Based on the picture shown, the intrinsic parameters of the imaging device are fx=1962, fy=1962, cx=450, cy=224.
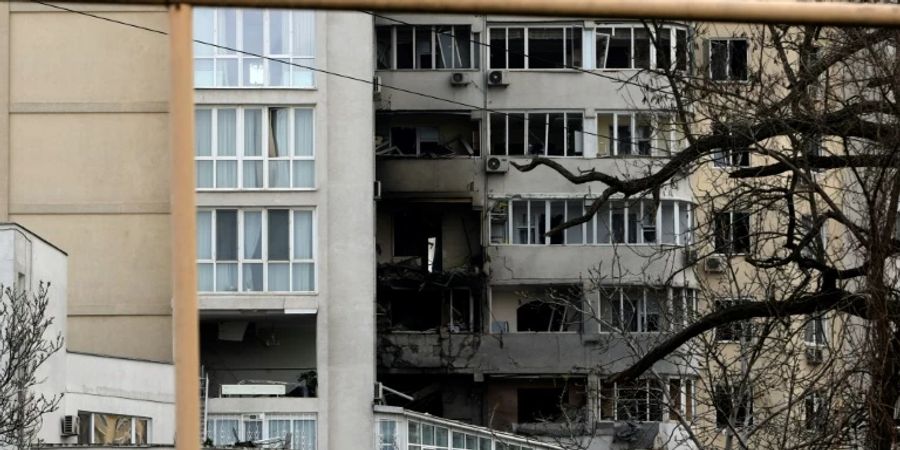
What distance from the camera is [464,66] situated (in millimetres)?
48656

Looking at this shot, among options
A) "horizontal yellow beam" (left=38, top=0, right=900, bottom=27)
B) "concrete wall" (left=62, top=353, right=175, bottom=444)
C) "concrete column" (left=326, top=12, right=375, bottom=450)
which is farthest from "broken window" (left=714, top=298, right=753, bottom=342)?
"concrete column" (left=326, top=12, right=375, bottom=450)

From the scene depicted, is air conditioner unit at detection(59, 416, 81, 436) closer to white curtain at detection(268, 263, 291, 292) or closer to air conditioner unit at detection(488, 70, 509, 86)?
white curtain at detection(268, 263, 291, 292)

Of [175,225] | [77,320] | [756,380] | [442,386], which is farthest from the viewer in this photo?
[442,386]

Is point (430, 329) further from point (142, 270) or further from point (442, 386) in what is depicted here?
point (142, 270)

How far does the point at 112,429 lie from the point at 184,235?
116 ft

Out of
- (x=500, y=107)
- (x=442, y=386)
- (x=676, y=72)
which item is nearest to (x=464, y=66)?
(x=500, y=107)

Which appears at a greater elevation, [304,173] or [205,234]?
[304,173]

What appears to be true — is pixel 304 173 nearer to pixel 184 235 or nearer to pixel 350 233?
pixel 350 233

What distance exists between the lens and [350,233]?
1777 inches

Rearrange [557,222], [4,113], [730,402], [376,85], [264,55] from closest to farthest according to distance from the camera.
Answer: [730,402], [264,55], [4,113], [376,85], [557,222]

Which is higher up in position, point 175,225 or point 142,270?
point 142,270

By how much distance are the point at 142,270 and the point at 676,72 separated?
1182 inches

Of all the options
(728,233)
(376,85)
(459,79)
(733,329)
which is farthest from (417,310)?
(728,233)

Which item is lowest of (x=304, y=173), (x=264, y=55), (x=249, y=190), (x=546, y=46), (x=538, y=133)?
(x=249, y=190)
